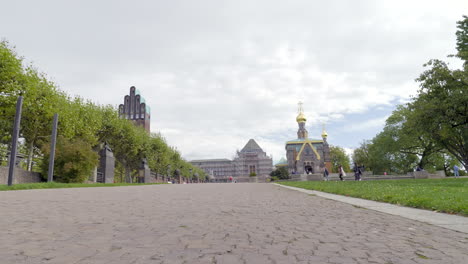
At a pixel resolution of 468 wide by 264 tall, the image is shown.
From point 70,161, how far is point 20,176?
10.7 ft

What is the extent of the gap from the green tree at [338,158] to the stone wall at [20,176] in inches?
3513

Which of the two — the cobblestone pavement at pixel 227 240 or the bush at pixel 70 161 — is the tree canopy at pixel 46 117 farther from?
the cobblestone pavement at pixel 227 240

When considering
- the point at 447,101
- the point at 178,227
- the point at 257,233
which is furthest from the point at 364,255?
the point at 447,101

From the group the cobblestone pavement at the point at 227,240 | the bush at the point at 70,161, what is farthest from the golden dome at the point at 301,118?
the cobblestone pavement at the point at 227,240

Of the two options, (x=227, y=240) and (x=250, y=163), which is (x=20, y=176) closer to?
(x=227, y=240)

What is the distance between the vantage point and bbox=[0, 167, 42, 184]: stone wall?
1984 cm

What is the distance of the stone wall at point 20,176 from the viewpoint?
1984 centimetres

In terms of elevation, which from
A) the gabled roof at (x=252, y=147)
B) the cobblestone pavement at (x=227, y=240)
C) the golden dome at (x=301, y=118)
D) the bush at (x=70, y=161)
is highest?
the golden dome at (x=301, y=118)

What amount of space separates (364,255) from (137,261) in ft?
6.32

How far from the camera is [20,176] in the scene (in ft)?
70.0

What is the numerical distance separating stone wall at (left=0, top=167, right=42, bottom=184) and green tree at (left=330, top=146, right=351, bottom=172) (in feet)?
293

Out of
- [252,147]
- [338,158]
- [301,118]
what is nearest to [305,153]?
[338,158]

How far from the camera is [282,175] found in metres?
70.4

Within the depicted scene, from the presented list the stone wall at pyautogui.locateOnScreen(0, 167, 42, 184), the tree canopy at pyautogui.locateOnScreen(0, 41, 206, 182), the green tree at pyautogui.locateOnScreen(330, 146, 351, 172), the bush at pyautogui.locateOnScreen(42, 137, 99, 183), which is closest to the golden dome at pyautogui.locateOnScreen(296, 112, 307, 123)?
the green tree at pyautogui.locateOnScreen(330, 146, 351, 172)
